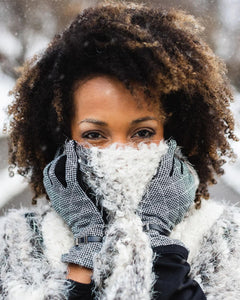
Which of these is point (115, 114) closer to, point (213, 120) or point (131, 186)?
point (131, 186)

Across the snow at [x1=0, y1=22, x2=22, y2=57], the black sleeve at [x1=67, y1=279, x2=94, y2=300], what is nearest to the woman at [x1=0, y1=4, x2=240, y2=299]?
the black sleeve at [x1=67, y1=279, x2=94, y2=300]

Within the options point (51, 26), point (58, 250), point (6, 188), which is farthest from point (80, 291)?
point (6, 188)

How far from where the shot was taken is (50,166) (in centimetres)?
149

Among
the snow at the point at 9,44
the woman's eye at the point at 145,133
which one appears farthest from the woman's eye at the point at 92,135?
the snow at the point at 9,44

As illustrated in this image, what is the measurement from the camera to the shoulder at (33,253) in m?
1.24

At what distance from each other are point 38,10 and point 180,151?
2071 mm

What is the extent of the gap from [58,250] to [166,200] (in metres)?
0.43

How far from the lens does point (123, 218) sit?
129cm

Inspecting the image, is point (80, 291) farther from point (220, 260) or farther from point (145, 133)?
point (145, 133)

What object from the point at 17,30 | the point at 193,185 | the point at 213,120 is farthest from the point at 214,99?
the point at 17,30

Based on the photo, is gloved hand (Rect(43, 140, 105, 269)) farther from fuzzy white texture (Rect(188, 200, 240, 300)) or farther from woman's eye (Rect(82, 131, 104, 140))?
fuzzy white texture (Rect(188, 200, 240, 300))

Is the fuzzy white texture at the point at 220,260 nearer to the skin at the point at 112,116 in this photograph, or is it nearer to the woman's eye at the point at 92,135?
the skin at the point at 112,116

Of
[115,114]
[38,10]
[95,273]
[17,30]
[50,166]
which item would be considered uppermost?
[38,10]

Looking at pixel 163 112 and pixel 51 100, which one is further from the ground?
pixel 51 100
